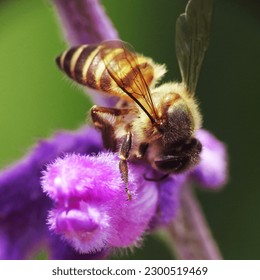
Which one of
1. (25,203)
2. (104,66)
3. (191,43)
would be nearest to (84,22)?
(104,66)

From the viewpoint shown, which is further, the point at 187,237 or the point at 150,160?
the point at 187,237

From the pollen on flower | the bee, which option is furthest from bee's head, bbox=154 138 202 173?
the pollen on flower

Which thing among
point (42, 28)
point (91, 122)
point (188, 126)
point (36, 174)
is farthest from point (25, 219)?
point (42, 28)

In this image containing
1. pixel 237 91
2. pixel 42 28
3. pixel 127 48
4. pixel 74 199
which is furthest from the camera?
pixel 237 91

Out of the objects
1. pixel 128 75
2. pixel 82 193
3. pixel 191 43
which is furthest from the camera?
pixel 191 43

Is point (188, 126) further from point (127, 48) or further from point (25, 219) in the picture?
point (25, 219)

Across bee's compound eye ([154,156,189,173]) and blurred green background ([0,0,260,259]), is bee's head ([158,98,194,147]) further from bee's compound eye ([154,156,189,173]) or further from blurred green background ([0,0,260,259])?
blurred green background ([0,0,260,259])

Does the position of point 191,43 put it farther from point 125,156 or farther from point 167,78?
point 125,156
